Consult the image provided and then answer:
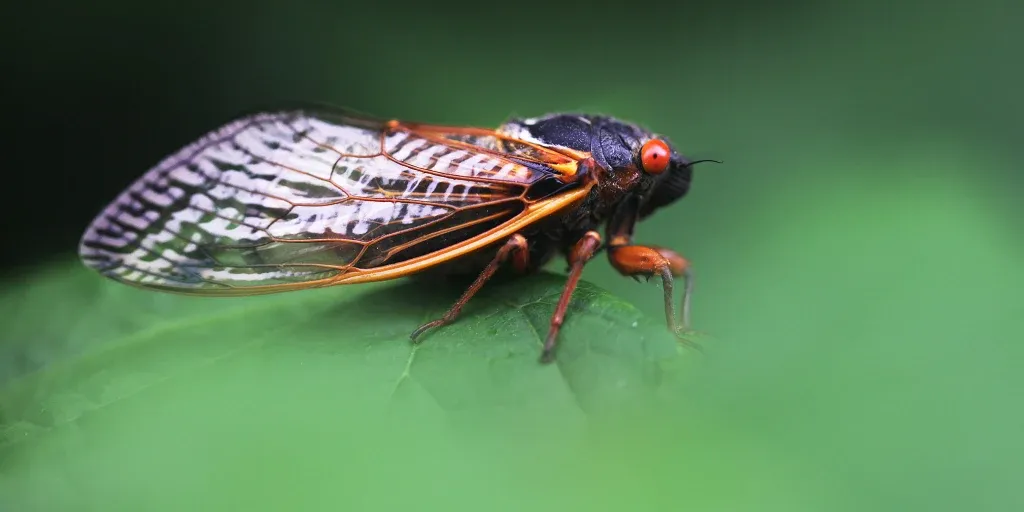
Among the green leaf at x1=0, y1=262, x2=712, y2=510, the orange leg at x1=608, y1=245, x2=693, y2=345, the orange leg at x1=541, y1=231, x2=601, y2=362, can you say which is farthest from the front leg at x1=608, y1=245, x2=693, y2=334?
the green leaf at x1=0, y1=262, x2=712, y2=510

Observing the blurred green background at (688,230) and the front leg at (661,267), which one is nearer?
the blurred green background at (688,230)

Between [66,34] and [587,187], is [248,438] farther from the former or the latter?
[66,34]

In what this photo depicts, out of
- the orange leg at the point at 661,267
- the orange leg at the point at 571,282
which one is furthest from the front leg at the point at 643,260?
the orange leg at the point at 571,282

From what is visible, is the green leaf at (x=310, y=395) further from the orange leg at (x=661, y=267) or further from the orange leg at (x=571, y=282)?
the orange leg at (x=661, y=267)

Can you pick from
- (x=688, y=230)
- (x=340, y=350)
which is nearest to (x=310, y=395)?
(x=340, y=350)

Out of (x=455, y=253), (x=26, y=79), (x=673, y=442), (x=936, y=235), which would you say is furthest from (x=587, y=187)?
(x=26, y=79)

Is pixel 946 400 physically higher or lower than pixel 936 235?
lower

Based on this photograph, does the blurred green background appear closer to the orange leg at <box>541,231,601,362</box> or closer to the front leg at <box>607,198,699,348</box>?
the front leg at <box>607,198,699,348</box>
